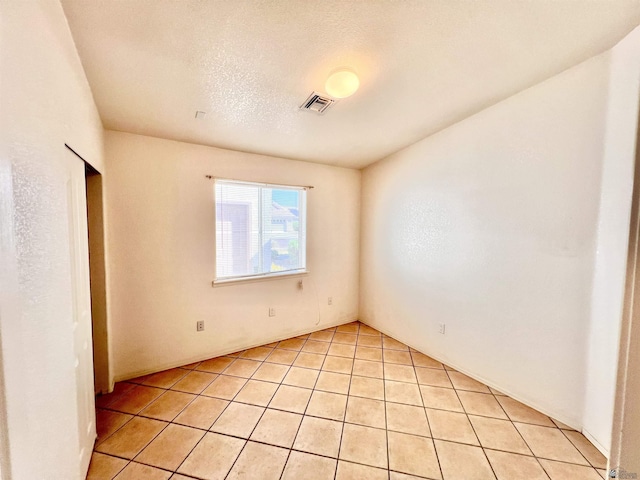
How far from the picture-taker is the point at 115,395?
6.38 ft

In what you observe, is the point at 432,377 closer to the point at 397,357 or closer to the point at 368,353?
the point at 397,357

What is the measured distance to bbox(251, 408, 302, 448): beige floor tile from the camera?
153cm

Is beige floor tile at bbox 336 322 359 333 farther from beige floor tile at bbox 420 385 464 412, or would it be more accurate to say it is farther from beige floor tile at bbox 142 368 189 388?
beige floor tile at bbox 142 368 189 388

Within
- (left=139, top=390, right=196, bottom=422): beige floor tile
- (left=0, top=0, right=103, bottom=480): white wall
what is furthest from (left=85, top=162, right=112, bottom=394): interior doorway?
(left=0, top=0, right=103, bottom=480): white wall

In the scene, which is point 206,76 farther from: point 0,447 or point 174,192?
point 0,447

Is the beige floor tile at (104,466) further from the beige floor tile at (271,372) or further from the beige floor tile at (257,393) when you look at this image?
Answer: the beige floor tile at (271,372)

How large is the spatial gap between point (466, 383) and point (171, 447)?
2.33 m

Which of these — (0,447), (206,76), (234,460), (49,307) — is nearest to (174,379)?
(234,460)

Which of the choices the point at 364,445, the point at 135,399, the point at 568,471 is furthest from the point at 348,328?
the point at 135,399

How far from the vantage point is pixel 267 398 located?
1.92m

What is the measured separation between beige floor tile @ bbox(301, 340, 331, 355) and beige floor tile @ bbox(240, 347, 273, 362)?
1.34ft

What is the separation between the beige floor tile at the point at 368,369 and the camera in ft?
7.39

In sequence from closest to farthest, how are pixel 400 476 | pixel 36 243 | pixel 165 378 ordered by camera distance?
pixel 36 243 → pixel 400 476 → pixel 165 378

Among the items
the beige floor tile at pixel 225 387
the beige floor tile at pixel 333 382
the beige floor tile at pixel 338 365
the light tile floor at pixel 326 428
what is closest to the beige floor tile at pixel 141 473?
the light tile floor at pixel 326 428
